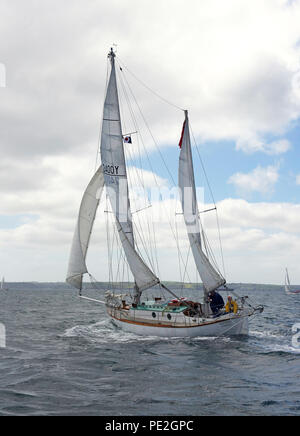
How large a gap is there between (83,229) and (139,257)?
5680mm

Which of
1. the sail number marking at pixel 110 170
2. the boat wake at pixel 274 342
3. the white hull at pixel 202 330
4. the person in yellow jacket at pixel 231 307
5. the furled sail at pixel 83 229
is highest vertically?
the sail number marking at pixel 110 170

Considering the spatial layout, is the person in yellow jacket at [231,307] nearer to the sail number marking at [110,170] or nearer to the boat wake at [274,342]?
the boat wake at [274,342]

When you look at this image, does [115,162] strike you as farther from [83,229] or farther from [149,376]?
[149,376]

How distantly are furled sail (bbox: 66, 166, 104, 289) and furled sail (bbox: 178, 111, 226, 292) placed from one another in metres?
8.08

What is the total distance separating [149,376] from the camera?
16938 mm

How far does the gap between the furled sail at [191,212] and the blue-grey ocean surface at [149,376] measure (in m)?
4.41

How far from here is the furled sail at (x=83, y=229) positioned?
31.4 m

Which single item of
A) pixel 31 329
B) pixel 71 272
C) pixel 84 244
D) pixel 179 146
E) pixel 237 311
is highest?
pixel 179 146

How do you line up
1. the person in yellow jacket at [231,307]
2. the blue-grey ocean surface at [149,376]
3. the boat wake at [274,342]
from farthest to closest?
the person in yellow jacket at [231,307] < the boat wake at [274,342] < the blue-grey ocean surface at [149,376]

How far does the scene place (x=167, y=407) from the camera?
12539 millimetres

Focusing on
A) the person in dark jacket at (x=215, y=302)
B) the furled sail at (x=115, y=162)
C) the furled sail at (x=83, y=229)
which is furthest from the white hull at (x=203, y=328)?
the furled sail at (x=83, y=229)
